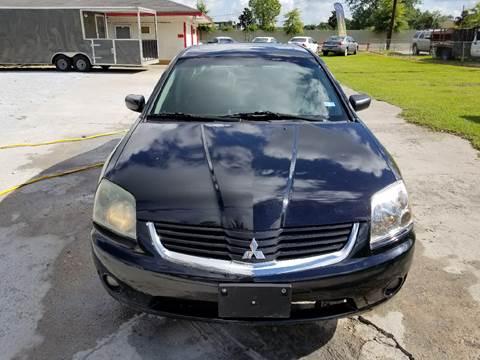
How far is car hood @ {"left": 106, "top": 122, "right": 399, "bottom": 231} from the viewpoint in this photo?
6.76 feet

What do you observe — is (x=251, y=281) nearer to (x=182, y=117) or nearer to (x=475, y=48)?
(x=182, y=117)

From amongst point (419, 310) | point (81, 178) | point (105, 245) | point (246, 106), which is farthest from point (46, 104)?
point (419, 310)

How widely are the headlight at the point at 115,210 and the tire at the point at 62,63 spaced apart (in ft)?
63.4

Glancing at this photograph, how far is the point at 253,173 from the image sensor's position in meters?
2.30

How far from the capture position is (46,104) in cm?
1063

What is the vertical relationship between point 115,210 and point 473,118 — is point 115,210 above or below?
above

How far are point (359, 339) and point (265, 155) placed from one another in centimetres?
123

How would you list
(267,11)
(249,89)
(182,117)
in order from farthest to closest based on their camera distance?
(267,11) < (249,89) < (182,117)

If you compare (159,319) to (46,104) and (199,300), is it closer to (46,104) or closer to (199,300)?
(199,300)

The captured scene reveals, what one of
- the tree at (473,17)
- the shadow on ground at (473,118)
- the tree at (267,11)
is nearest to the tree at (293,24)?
the tree at (267,11)

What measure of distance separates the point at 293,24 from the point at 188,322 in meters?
62.8

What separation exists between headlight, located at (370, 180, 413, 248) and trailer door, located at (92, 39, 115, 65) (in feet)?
62.2

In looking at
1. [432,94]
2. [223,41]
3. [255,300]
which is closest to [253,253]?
[255,300]

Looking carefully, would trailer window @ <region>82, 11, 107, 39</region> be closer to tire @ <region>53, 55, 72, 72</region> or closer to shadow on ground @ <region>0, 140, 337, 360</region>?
tire @ <region>53, 55, 72, 72</region>
